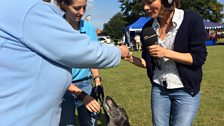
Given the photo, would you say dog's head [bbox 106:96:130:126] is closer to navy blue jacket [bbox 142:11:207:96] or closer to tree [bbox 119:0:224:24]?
navy blue jacket [bbox 142:11:207:96]

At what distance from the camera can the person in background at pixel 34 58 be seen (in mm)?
2059

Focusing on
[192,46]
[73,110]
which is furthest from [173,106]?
[73,110]

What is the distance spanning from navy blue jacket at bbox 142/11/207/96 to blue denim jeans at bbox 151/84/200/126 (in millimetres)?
104

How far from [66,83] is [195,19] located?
1.69m

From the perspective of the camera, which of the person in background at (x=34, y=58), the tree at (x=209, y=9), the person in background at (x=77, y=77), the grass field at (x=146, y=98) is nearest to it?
the person in background at (x=34, y=58)

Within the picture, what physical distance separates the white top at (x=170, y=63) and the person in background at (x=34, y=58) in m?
1.48

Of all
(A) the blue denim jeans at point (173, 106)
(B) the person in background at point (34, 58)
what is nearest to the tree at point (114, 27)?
(A) the blue denim jeans at point (173, 106)

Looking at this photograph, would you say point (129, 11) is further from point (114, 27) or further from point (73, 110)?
point (73, 110)

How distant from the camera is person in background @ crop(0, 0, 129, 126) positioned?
2.06 metres

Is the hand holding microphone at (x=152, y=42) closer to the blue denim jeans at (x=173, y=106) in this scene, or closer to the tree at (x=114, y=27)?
the blue denim jeans at (x=173, y=106)

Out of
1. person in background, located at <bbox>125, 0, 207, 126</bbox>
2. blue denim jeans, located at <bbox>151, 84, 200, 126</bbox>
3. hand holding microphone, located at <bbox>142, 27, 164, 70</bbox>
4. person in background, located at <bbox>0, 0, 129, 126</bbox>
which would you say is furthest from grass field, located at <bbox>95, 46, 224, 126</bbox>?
person in background, located at <bbox>0, 0, 129, 126</bbox>

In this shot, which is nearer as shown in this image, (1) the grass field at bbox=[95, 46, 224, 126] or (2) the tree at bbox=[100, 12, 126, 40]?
(1) the grass field at bbox=[95, 46, 224, 126]

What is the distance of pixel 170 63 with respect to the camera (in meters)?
3.74

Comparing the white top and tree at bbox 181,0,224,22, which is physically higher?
tree at bbox 181,0,224,22
